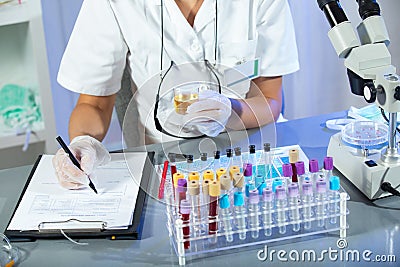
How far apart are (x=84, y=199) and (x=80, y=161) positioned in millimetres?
99

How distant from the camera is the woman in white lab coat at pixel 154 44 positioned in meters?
1.63

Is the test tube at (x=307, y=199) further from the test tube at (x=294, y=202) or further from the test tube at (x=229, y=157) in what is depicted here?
the test tube at (x=229, y=157)

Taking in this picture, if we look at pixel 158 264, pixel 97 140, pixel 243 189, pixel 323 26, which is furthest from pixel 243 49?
pixel 323 26

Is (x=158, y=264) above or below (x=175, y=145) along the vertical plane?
below

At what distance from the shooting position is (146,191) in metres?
1.33

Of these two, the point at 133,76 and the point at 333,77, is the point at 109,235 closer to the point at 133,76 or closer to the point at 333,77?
the point at 133,76

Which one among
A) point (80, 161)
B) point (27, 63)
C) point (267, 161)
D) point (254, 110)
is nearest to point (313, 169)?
point (267, 161)

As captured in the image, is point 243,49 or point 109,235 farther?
point 243,49

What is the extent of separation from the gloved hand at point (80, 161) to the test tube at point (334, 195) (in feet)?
1.55

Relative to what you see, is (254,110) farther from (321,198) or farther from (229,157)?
(321,198)

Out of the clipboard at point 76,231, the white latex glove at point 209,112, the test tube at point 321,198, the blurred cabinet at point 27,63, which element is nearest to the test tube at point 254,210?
the test tube at point 321,198

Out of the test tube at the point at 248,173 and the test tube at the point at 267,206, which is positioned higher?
the test tube at the point at 248,173

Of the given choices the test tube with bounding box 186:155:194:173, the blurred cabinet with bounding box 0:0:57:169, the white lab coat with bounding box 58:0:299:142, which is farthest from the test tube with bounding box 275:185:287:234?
the blurred cabinet with bounding box 0:0:57:169

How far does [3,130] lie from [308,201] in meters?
1.38
